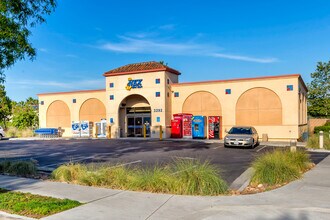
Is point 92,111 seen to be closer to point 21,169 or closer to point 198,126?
point 198,126

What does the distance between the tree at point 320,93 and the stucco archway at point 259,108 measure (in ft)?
71.8

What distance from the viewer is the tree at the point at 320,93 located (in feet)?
140

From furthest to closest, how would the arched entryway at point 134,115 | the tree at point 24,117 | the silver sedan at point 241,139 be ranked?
1. the tree at point 24,117
2. the arched entryway at point 134,115
3. the silver sedan at point 241,139

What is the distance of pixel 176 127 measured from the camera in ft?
92.6

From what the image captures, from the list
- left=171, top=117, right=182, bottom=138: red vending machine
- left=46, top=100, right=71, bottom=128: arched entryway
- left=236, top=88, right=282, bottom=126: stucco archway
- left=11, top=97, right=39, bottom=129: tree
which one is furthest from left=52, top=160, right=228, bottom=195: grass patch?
left=11, top=97, right=39, bottom=129: tree

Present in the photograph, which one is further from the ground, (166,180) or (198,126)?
(198,126)

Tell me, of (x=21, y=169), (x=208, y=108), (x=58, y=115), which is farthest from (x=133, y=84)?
(x=21, y=169)

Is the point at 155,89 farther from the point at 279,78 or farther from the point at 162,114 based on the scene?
the point at 279,78

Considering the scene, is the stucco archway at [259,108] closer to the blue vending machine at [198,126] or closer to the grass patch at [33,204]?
the blue vending machine at [198,126]

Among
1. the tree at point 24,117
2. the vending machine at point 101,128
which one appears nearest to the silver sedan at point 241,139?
the vending machine at point 101,128

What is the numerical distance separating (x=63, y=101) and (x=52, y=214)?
31147 mm

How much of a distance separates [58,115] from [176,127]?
16.1 m

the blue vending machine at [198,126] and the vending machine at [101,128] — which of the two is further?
the vending machine at [101,128]

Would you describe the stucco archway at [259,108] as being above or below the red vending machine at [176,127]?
above
